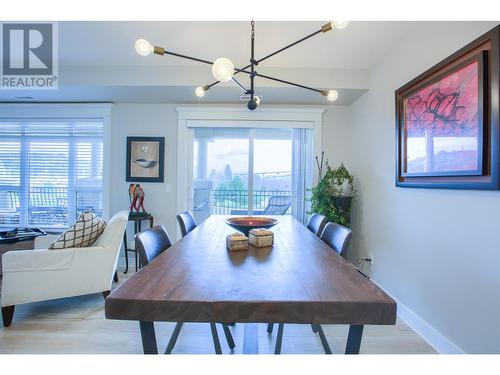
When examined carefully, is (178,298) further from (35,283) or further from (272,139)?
(272,139)

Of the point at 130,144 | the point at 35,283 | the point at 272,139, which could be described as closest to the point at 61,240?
the point at 35,283

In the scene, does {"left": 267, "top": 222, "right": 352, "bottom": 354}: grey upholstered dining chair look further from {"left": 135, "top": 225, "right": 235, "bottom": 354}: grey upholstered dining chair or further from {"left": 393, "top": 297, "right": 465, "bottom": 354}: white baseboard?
{"left": 393, "top": 297, "right": 465, "bottom": 354}: white baseboard

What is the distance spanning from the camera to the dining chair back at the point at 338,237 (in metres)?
1.40

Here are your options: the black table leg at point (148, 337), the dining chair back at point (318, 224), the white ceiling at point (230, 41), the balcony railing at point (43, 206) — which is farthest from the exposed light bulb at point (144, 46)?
the balcony railing at point (43, 206)

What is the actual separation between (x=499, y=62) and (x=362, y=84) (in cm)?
162

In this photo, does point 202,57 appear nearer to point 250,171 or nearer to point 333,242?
point 250,171

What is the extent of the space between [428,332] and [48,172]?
4.77m

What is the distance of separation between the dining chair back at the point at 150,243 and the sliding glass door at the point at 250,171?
84.3 inches

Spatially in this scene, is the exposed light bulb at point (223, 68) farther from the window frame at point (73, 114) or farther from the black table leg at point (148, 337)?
the window frame at point (73, 114)

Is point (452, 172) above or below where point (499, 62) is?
below

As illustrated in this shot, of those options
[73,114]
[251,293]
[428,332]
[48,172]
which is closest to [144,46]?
[251,293]

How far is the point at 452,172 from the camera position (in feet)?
5.16

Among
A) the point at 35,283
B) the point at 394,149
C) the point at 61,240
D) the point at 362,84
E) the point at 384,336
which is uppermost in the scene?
the point at 362,84
